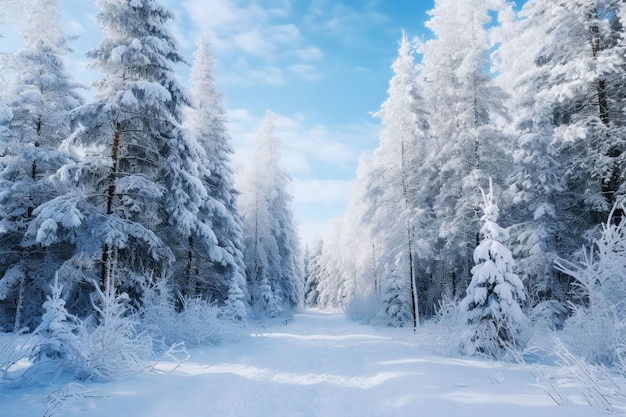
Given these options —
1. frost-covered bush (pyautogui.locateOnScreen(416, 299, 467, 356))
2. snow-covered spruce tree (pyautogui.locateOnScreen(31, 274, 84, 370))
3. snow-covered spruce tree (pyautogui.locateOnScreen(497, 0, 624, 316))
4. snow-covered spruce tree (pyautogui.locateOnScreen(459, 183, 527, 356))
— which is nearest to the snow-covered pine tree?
snow-covered spruce tree (pyautogui.locateOnScreen(497, 0, 624, 316))

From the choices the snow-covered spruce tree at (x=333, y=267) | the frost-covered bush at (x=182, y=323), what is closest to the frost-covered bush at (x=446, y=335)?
the frost-covered bush at (x=182, y=323)

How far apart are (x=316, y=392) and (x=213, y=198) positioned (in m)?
13.1

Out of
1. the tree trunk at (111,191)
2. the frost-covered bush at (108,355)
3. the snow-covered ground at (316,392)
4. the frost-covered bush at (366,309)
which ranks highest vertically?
the tree trunk at (111,191)

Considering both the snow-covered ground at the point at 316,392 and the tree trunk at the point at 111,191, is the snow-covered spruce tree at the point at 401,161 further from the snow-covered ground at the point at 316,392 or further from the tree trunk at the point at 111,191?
the tree trunk at the point at 111,191

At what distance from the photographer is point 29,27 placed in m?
16.5

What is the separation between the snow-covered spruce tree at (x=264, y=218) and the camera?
27266 millimetres

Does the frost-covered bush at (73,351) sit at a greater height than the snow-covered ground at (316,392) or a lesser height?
greater

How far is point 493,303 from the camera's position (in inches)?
390

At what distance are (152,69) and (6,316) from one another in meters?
12.6

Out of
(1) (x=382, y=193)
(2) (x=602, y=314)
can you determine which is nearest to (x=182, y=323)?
(2) (x=602, y=314)

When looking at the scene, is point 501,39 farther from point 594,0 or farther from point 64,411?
point 64,411

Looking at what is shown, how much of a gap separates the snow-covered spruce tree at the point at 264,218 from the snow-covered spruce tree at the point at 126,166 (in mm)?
14638

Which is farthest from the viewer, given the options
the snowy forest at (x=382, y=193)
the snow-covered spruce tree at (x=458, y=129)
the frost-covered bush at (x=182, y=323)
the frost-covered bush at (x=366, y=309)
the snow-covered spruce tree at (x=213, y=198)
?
the frost-covered bush at (x=366, y=309)

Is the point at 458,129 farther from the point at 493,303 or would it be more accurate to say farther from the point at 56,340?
the point at 56,340
